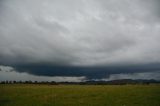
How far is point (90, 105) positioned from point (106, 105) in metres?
2.26

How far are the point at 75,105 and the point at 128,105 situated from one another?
7475 millimetres

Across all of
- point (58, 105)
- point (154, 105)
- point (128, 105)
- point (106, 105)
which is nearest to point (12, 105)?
point (58, 105)

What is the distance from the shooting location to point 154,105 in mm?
33438

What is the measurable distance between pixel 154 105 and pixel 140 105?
6.52ft

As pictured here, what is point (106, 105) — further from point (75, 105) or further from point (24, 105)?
point (24, 105)

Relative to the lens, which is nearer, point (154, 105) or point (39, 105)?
point (154, 105)

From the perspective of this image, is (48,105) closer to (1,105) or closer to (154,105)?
(1,105)

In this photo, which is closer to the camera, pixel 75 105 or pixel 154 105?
pixel 154 105

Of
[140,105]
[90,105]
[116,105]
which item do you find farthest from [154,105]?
[90,105]

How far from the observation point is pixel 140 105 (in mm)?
34594

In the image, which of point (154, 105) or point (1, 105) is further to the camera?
point (1, 105)

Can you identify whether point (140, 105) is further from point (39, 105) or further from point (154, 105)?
point (39, 105)

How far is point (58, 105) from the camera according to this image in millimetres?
35938

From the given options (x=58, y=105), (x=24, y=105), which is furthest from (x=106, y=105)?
(x=24, y=105)
